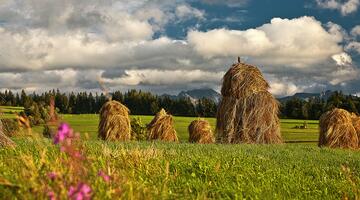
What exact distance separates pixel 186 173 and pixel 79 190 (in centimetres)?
450

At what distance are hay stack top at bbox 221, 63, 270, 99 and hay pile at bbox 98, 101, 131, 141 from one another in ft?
27.4

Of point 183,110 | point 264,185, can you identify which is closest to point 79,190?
point 264,185

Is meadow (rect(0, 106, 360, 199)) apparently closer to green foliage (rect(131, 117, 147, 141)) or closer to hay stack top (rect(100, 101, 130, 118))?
hay stack top (rect(100, 101, 130, 118))

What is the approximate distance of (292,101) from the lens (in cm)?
12569

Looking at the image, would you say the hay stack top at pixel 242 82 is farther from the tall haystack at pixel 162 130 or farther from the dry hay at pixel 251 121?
the tall haystack at pixel 162 130

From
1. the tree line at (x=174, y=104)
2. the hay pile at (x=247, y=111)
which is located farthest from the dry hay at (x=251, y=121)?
the tree line at (x=174, y=104)

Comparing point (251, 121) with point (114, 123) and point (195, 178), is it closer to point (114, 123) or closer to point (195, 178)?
point (114, 123)

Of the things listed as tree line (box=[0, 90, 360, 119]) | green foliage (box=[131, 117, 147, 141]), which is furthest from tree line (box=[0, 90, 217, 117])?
green foliage (box=[131, 117, 147, 141])

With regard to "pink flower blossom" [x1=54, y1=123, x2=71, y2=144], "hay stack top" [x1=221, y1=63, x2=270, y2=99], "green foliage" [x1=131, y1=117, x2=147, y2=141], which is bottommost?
"green foliage" [x1=131, y1=117, x2=147, y2=141]

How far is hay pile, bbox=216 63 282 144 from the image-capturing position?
20875 mm

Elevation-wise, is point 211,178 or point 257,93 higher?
point 257,93

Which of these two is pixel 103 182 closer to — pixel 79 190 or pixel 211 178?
pixel 79 190

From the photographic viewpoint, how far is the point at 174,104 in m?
144

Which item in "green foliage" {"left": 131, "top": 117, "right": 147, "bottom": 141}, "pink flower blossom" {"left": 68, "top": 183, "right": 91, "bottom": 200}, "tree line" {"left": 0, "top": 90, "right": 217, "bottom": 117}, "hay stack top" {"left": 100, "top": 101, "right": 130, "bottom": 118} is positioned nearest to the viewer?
"pink flower blossom" {"left": 68, "top": 183, "right": 91, "bottom": 200}
